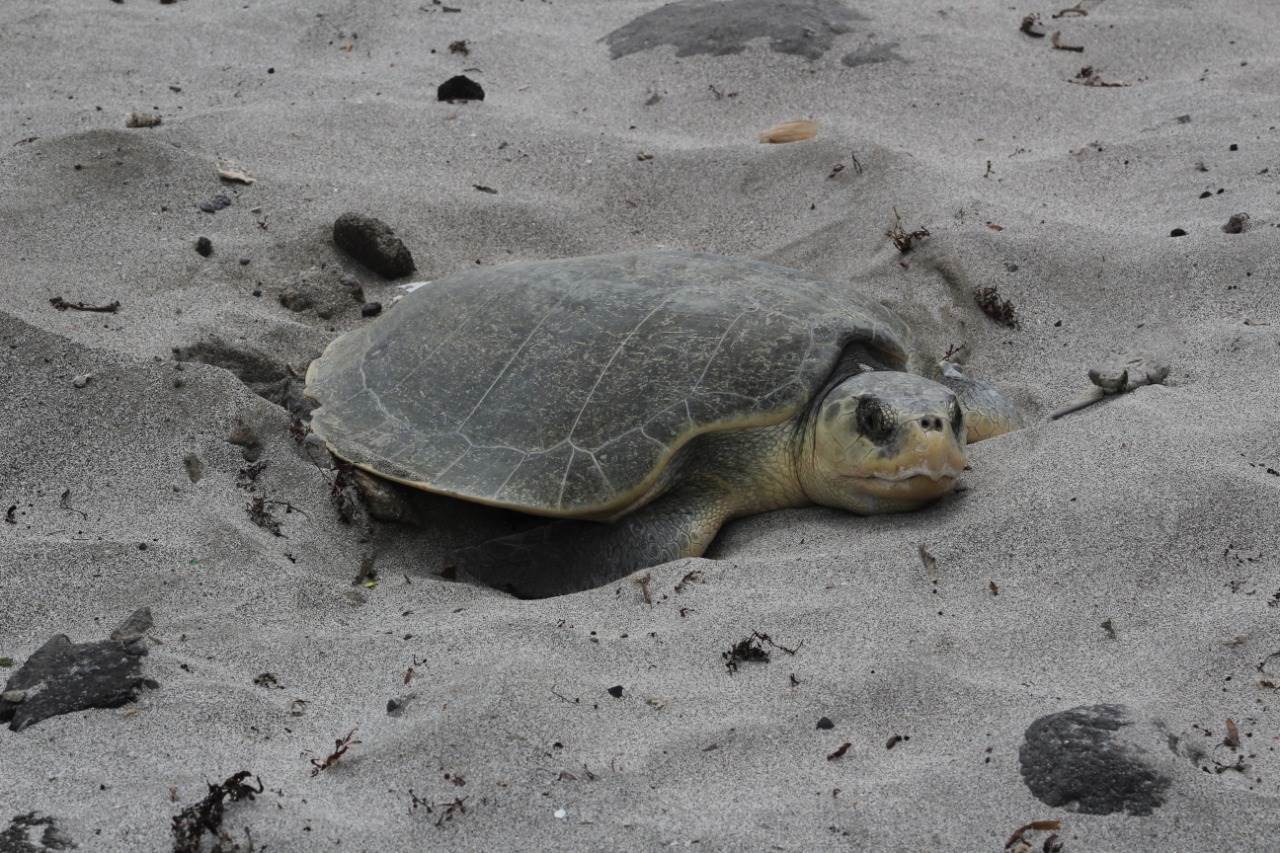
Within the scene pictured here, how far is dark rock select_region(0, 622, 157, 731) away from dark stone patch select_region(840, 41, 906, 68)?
15.0 feet

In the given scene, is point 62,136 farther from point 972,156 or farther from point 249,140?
point 972,156

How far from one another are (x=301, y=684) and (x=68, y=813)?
595 millimetres

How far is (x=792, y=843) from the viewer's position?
7.00 feet

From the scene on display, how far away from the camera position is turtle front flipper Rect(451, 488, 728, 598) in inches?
132

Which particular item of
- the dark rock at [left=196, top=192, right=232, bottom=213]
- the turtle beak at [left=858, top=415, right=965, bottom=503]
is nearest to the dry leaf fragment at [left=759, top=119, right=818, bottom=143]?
the dark rock at [left=196, top=192, right=232, bottom=213]

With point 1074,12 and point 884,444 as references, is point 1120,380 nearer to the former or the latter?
point 884,444

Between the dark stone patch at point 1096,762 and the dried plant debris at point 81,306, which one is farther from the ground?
the dark stone patch at point 1096,762

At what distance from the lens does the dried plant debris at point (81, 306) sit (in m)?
4.03

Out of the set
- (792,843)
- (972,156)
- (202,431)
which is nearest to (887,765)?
(792,843)

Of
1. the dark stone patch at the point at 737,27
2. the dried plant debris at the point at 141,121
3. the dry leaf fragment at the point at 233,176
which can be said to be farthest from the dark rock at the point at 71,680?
the dark stone patch at the point at 737,27

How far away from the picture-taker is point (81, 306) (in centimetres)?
405

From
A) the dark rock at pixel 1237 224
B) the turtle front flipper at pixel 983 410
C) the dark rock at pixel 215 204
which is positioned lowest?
the dark rock at pixel 215 204

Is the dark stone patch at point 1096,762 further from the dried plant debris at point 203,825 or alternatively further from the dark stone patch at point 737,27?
the dark stone patch at point 737,27

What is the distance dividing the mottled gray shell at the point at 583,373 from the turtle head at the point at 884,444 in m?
0.14
